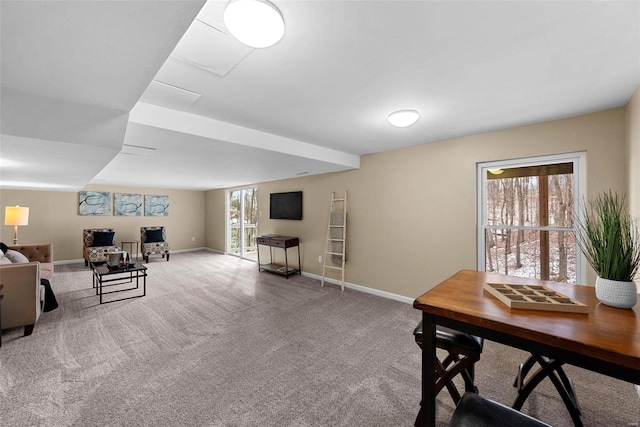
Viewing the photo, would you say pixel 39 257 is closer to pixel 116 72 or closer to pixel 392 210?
pixel 116 72

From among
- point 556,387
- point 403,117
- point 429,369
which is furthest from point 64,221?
point 556,387

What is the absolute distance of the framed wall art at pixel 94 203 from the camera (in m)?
6.48

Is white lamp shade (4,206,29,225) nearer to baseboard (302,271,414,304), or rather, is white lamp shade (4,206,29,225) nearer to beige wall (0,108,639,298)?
Result: beige wall (0,108,639,298)

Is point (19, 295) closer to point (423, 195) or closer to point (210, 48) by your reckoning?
point (210, 48)

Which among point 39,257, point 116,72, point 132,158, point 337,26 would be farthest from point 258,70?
point 39,257

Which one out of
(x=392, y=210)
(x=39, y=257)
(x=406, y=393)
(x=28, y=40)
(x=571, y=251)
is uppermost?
(x=28, y=40)

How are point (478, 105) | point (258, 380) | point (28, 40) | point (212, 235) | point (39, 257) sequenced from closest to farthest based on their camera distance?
point (28, 40), point (258, 380), point (478, 105), point (39, 257), point (212, 235)

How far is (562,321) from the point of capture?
3.31 ft

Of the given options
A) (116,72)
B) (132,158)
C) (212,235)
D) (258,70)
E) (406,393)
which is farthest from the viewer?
(212,235)

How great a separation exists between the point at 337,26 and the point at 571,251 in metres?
3.12

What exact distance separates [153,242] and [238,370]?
591cm

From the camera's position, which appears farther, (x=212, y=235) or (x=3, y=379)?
(x=212, y=235)

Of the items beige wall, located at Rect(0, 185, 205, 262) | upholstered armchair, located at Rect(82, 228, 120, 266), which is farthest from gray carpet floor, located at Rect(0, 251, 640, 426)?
beige wall, located at Rect(0, 185, 205, 262)

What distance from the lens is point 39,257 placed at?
4.57m
